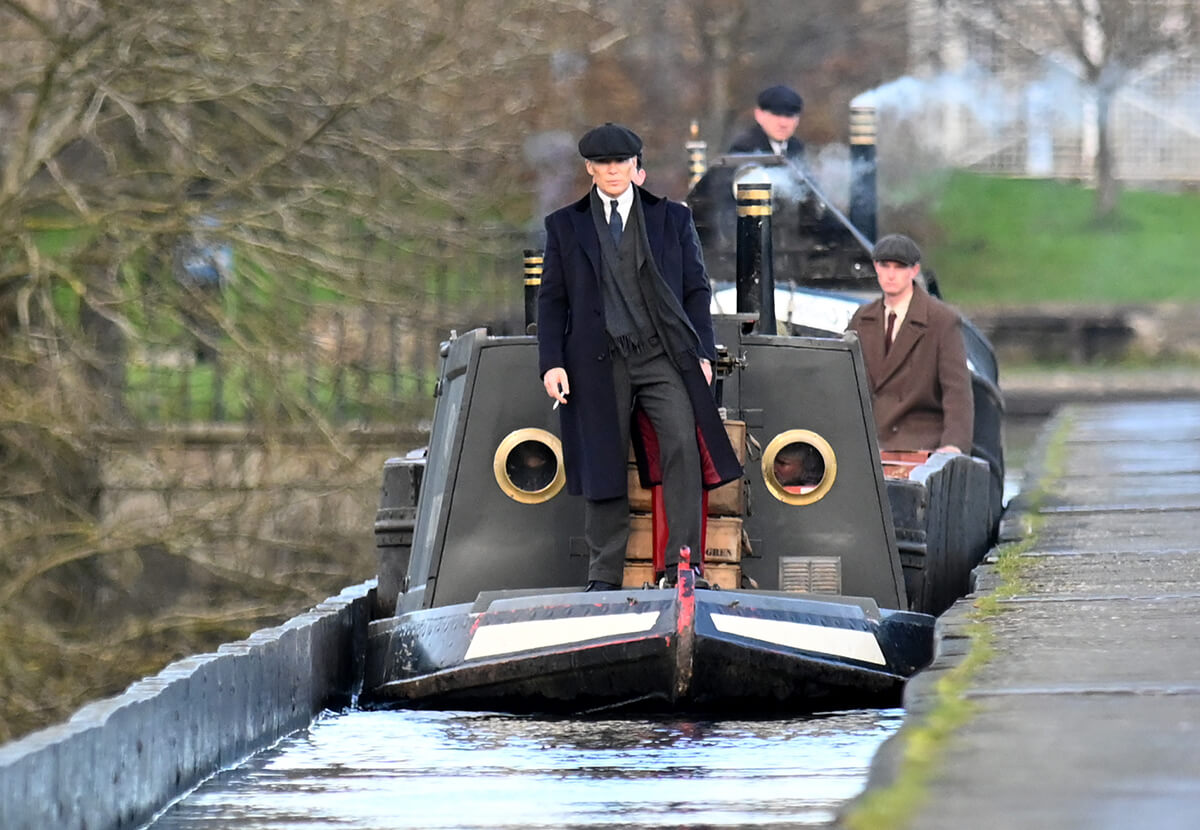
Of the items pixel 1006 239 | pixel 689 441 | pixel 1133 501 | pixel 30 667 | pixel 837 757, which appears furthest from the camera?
pixel 1006 239

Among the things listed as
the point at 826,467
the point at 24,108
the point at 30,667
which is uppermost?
the point at 24,108

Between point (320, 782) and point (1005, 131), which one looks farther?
point (1005, 131)

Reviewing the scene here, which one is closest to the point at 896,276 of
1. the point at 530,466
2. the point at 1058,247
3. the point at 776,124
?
the point at 776,124

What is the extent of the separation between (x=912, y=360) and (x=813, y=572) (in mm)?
3423

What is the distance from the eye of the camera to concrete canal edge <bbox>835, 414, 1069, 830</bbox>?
6.00m

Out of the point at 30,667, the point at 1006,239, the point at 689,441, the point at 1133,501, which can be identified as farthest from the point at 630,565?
the point at 1006,239

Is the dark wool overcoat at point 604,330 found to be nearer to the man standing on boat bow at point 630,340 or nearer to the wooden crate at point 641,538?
the man standing on boat bow at point 630,340

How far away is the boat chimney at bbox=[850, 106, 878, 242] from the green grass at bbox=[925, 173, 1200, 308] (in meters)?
24.4

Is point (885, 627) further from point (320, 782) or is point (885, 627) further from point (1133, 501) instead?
point (1133, 501)

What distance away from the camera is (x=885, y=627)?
32.2ft

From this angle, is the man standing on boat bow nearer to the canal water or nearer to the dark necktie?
the dark necktie

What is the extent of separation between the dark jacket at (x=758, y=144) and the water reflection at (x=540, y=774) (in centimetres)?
704

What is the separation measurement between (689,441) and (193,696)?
236cm

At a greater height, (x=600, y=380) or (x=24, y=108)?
(x=24, y=108)
